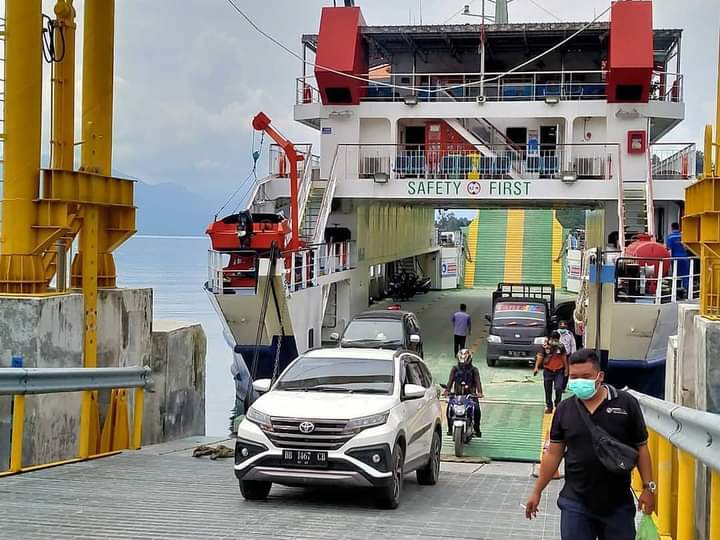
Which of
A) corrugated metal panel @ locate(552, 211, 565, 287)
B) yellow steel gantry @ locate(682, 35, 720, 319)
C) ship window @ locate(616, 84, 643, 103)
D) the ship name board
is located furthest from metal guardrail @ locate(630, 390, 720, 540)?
corrugated metal panel @ locate(552, 211, 565, 287)

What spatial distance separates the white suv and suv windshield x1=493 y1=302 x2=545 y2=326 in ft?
44.2

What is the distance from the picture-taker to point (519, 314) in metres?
22.6

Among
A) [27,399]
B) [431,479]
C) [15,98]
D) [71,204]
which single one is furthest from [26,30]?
[431,479]

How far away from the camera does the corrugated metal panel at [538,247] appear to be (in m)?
50.3

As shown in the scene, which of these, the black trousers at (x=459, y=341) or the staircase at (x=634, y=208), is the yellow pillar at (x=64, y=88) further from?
the staircase at (x=634, y=208)

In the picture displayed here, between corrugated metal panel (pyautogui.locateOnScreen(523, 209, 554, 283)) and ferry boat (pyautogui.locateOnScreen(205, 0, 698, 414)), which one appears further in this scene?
corrugated metal panel (pyautogui.locateOnScreen(523, 209, 554, 283))

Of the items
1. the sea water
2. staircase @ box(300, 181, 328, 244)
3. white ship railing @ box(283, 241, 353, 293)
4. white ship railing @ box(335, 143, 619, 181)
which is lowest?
the sea water

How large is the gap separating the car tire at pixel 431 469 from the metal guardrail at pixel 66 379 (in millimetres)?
3346

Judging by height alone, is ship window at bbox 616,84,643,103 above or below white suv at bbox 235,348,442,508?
above

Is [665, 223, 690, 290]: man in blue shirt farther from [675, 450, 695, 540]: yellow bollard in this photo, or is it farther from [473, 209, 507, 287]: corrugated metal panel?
[473, 209, 507, 287]: corrugated metal panel

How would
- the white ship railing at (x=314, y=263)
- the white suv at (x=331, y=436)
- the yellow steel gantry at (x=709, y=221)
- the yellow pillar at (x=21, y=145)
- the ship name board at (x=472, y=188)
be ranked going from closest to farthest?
the white suv at (x=331, y=436) < the yellow steel gantry at (x=709, y=221) < the yellow pillar at (x=21, y=145) < the white ship railing at (x=314, y=263) < the ship name board at (x=472, y=188)

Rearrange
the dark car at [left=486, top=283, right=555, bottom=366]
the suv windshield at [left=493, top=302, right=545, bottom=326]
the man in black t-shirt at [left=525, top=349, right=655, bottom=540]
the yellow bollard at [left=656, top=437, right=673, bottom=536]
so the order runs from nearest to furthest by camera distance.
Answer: the man in black t-shirt at [left=525, top=349, right=655, bottom=540]
the yellow bollard at [left=656, top=437, right=673, bottom=536]
the dark car at [left=486, top=283, right=555, bottom=366]
the suv windshield at [left=493, top=302, right=545, bottom=326]

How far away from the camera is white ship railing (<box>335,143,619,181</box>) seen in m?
26.1

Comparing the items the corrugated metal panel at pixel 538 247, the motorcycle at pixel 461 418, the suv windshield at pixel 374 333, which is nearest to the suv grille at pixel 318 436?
the motorcycle at pixel 461 418
